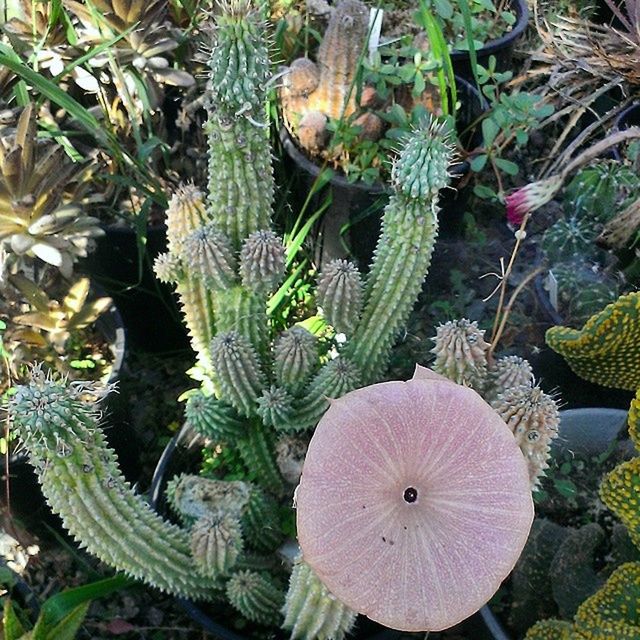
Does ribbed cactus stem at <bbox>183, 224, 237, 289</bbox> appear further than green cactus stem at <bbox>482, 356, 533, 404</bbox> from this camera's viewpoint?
Yes

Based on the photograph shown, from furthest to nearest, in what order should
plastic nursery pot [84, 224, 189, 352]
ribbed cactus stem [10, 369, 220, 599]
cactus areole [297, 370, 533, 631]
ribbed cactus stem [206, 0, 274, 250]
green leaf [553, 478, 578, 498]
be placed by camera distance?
plastic nursery pot [84, 224, 189, 352], green leaf [553, 478, 578, 498], ribbed cactus stem [206, 0, 274, 250], ribbed cactus stem [10, 369, 220, 599], cactus areole [297, 370, 533, 631]

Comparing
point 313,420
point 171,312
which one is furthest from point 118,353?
point 313,420

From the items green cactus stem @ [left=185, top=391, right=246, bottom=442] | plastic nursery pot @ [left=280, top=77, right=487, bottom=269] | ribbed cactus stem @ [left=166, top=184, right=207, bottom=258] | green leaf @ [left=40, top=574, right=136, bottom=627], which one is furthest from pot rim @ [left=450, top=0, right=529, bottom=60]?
green leaf @ [left=40, top=574, right=136, bottom=627]

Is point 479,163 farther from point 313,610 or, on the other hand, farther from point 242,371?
point 313,610

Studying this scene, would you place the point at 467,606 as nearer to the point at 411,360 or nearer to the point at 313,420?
the point at 313,420

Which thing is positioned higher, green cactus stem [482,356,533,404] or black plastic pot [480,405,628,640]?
green cactus stem [482,356,533,404]

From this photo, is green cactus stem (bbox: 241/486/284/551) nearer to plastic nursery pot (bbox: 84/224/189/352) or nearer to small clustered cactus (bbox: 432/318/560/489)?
small clustered cactus (bbox: 432/318/560/489)

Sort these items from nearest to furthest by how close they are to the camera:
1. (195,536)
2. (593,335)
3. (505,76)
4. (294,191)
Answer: (195,536) → (593,335) → (505,76) → (294,191)

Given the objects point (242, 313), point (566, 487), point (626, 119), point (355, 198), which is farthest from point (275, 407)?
point (626, 119)
